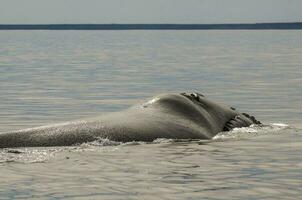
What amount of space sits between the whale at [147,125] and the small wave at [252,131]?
0.51ft

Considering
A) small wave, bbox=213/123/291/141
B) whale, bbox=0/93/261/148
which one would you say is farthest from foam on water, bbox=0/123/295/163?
whale, bbox=0/93/261/148

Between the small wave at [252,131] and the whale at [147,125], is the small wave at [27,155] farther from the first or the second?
the small wave at [252,131]

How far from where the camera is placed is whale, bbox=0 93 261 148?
17.3 meters

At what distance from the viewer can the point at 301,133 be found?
71.1 ft

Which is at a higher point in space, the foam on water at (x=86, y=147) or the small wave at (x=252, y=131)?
the foam on water at (x=86, y=147)

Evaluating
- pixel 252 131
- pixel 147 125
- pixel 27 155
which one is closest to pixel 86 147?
pixel 27 155

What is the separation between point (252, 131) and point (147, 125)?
357 cm

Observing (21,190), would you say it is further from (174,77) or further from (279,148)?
(174,77)

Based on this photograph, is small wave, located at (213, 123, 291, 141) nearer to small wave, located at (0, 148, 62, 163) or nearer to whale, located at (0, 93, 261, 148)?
whale, located at (0, 93, 261, 148)

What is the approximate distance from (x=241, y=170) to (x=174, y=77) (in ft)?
129

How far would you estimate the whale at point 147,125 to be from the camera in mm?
17328

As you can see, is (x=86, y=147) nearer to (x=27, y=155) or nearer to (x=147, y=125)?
(x=27, y=155)

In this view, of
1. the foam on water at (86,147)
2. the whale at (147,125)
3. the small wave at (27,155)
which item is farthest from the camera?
the whale at (147,125)

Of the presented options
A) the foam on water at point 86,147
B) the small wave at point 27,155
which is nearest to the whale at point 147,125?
the foam on water at point 86,147
